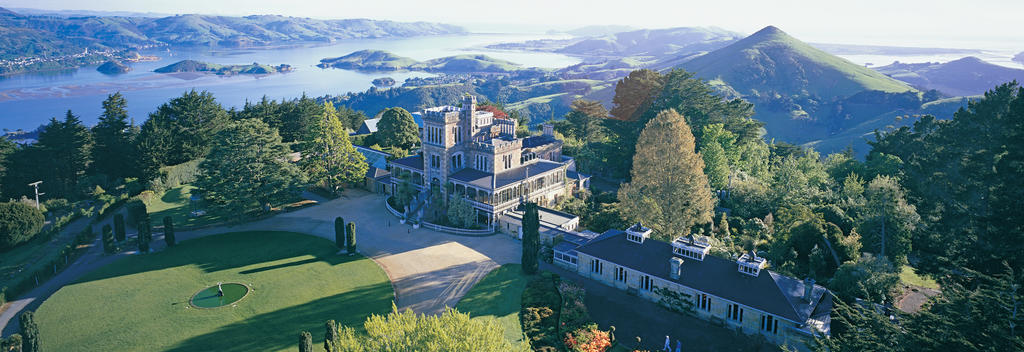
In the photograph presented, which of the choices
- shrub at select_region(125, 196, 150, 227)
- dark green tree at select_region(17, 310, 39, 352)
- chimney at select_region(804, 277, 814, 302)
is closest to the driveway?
shrub at select_region(125, 196, 150, 227)

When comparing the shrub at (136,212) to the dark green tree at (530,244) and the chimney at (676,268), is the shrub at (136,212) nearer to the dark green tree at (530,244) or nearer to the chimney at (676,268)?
the dark green tree at (530,244)

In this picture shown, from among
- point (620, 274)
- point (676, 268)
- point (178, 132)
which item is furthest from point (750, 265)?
point (178, 132)

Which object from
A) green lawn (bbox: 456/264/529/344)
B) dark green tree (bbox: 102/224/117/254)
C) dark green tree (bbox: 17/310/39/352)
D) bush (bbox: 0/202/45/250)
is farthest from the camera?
bush (bbox: 0/202/45/250)

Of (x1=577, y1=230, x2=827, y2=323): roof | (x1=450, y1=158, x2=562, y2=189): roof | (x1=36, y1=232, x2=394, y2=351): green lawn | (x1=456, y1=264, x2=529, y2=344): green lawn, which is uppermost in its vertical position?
(x1=450, y1=158, x2=562, y2=189): roof

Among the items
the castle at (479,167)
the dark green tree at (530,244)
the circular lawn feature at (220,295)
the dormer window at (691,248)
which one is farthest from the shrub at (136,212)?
the dormer window at (691,248)

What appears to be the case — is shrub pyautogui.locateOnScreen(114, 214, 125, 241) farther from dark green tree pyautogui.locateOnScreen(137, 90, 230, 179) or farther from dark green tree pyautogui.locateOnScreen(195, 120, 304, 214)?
dark green tree pyautogui.locateOnScreen(137, 90, 230, 179)

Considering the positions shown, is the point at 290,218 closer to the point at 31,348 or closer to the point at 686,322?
the point at 31,348

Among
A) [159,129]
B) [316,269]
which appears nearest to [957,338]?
[316,269]
